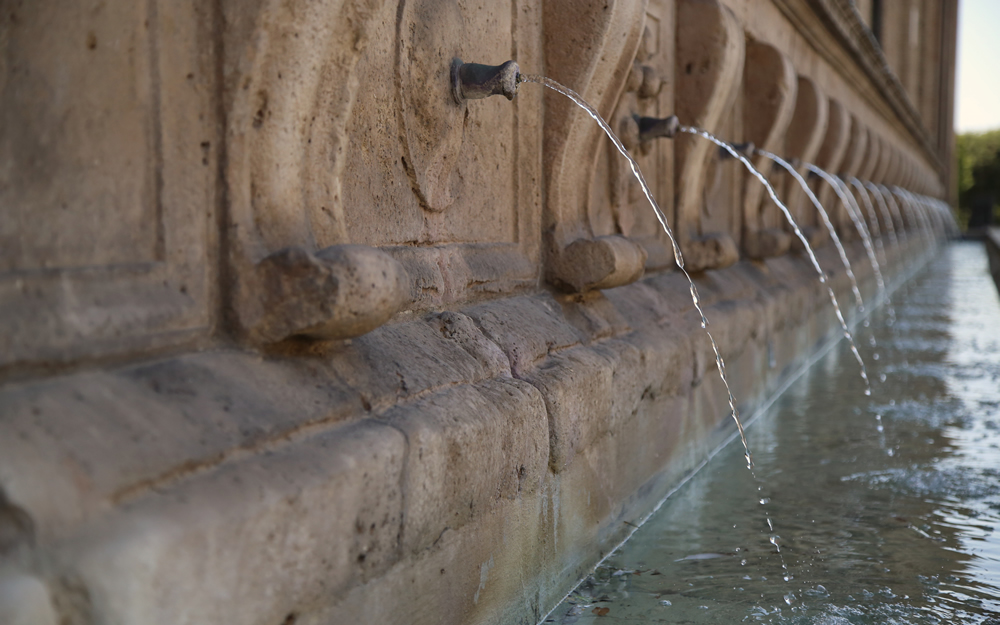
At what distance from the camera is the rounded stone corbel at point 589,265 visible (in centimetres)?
262

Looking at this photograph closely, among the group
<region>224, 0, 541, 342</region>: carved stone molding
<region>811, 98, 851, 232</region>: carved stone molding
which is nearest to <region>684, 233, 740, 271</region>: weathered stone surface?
<region>224, 0, 541, 342</region>: carved stone molding

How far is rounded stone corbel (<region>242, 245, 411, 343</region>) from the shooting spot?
1.41 metres

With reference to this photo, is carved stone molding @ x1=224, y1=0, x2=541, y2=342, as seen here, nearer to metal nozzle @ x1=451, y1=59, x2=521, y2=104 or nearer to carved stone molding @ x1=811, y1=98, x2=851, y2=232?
metal nozzle @ x1=451, y1=59, x2=521, y2=104

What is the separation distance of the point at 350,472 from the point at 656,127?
2327 mm

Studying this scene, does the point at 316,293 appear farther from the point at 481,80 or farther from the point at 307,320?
the point at 481,80

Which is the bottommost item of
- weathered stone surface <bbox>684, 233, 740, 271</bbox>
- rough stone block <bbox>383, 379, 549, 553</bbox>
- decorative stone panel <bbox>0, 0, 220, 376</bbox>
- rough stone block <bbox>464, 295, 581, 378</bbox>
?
rough stone block <bbox>383, 379, 549, 553</bbox>

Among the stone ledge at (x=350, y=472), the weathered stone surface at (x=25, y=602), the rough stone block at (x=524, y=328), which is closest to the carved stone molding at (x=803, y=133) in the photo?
the stone ledge at (x=350, y=472)

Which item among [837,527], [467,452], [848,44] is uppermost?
[848,44]

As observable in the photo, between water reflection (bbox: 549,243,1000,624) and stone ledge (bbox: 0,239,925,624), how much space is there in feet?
0.55

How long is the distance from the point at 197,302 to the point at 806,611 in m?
1.44

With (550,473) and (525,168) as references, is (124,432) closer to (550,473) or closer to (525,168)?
(550,473)

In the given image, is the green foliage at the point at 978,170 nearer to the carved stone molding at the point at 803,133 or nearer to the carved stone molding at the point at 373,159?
the carved stone molding at the point at 803,133

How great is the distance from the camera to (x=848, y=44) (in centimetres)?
809

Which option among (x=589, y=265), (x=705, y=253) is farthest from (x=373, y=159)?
(x=705, y=253)
